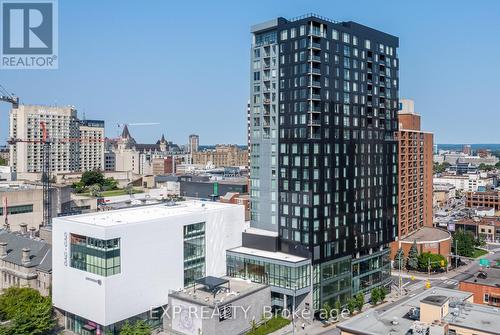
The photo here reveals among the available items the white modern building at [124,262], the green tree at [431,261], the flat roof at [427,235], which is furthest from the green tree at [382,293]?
the flat roof at [427,235]

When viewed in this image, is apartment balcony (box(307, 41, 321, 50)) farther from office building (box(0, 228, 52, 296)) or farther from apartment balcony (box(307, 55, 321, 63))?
office building (box(0, 228, 52, 296))

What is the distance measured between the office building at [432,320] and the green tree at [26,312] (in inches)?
1573

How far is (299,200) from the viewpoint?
72.4 metres

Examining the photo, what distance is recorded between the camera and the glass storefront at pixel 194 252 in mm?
71062

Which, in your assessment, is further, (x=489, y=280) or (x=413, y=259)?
(x=413, y=259)

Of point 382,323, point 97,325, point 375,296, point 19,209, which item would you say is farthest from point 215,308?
point 19,209

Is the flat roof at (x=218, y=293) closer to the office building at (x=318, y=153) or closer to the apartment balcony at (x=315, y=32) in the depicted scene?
the office building at (x=318, y=153)

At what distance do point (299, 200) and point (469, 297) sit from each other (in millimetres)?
27858

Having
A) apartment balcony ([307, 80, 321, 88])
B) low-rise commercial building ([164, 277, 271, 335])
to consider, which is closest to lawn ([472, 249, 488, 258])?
low-rise commercial building ([164, 277, 271, 335])

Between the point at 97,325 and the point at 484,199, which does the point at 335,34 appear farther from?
the point at 484,199

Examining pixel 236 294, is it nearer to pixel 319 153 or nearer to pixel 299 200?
pixel 299 200

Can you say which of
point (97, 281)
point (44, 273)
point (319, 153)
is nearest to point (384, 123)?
point (319, 153)

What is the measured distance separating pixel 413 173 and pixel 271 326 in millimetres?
71946

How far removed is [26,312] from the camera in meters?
60.6
